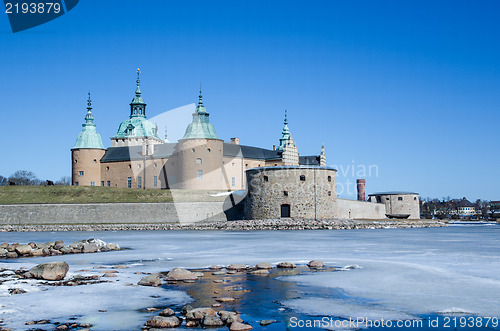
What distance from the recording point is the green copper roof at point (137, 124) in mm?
66188

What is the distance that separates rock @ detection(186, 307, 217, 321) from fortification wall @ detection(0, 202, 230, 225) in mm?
33053

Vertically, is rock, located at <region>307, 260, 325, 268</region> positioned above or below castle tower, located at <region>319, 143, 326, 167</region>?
below

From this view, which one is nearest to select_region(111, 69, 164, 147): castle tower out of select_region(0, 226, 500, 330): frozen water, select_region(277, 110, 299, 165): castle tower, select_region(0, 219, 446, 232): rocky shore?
select_region(277, 110, 299, 165): castle tower

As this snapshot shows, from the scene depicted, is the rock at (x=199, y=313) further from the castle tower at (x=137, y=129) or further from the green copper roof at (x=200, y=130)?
the castle tower at (x=137, y=129)

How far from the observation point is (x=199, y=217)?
4009cm

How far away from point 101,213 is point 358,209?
22360 mm

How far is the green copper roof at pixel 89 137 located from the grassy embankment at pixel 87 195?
12.2m

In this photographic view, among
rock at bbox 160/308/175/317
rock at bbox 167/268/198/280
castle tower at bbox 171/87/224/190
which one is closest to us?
rock at bbox 160/308/175/317

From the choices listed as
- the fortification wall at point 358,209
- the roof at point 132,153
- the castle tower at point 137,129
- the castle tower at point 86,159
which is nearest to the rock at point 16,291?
the fortification wall at point 358,209

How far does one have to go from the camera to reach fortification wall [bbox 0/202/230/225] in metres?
39.6

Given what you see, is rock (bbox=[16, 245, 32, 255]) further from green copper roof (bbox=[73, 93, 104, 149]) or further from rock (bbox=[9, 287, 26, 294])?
green copper roof (bbox=[73, 93, 104, 149])

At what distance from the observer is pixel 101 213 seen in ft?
131

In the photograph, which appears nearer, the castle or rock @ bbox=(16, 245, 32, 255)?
rock @ bbox=(16, 245, 32, 255)

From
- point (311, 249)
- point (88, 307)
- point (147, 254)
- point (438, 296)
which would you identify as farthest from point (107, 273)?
point (311, 249)
